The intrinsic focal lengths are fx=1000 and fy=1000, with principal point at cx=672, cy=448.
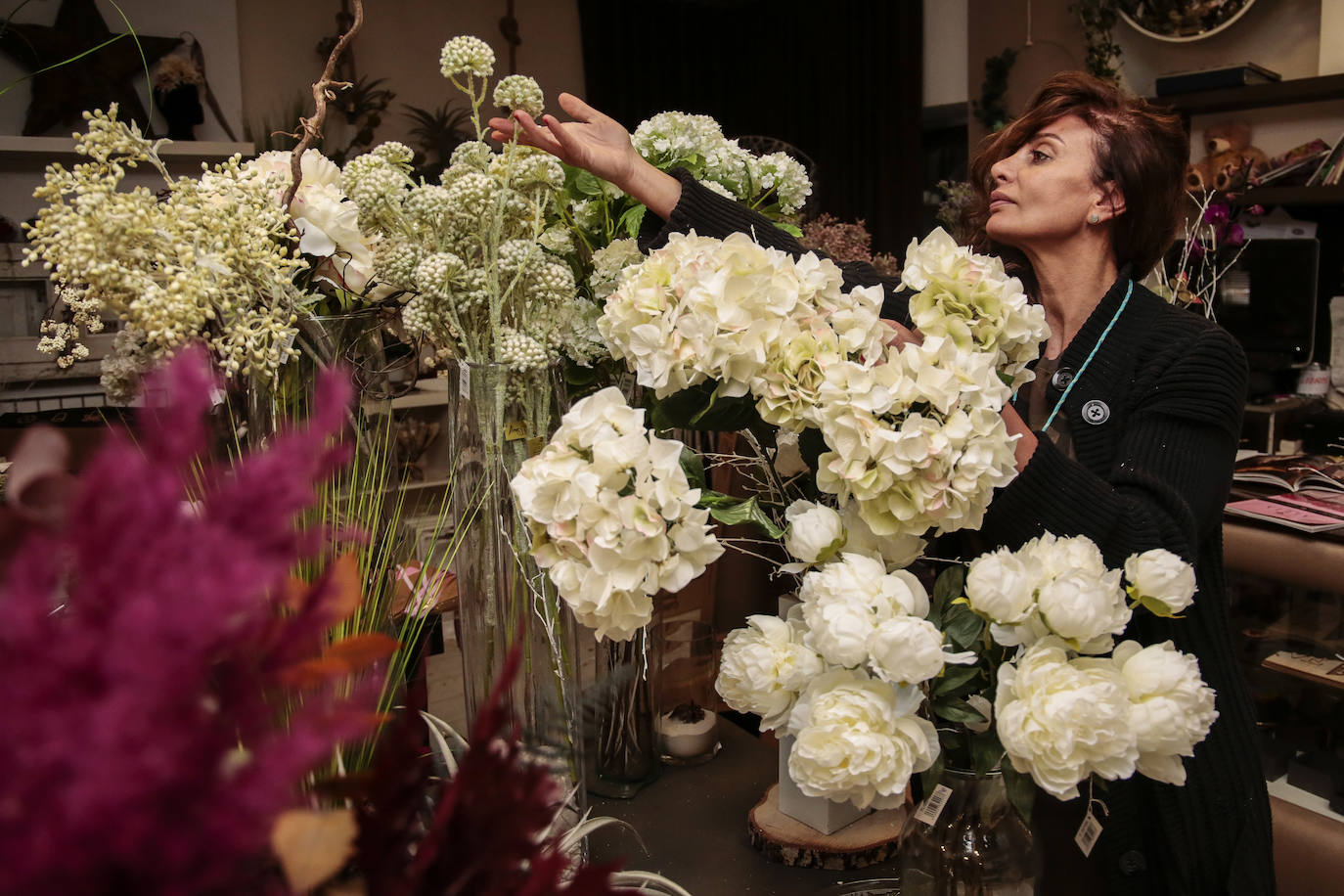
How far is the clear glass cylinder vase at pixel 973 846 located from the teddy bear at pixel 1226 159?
138 inches

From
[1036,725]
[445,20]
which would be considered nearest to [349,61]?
[445,20]

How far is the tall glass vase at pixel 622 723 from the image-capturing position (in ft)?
3.61

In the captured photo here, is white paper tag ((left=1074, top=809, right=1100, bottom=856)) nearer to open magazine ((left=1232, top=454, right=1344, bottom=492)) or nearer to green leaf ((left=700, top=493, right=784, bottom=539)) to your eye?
green leaf ((left=700, top=493, right=784, bottom=539))

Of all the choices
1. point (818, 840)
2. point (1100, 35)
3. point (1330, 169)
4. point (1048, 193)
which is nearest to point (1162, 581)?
point (818, 840)

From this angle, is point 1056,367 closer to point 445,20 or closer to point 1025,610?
point 1025,610

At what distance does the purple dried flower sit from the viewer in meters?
0.21

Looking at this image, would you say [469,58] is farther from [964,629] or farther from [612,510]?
[964,629]

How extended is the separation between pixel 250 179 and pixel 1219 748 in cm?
122

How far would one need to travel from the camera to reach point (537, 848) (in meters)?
0.34

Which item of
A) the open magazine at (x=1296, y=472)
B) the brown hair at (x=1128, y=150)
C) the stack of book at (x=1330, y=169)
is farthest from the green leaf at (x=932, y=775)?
the stack of book at (x=1330, y=169)

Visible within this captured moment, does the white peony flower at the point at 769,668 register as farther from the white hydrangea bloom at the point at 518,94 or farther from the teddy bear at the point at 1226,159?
the teddy bear at the point at 1226,159

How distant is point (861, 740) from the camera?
58 cm

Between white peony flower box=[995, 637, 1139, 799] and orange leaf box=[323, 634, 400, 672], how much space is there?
15.9 inches

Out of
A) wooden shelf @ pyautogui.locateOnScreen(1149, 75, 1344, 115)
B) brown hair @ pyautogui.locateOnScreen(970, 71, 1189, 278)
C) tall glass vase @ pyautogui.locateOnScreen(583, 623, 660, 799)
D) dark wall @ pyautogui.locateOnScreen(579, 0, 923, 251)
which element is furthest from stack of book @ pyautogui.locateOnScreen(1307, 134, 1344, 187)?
tall glass vase @ pyautogui.locateOnScreen(583, 623, 660, 799)
